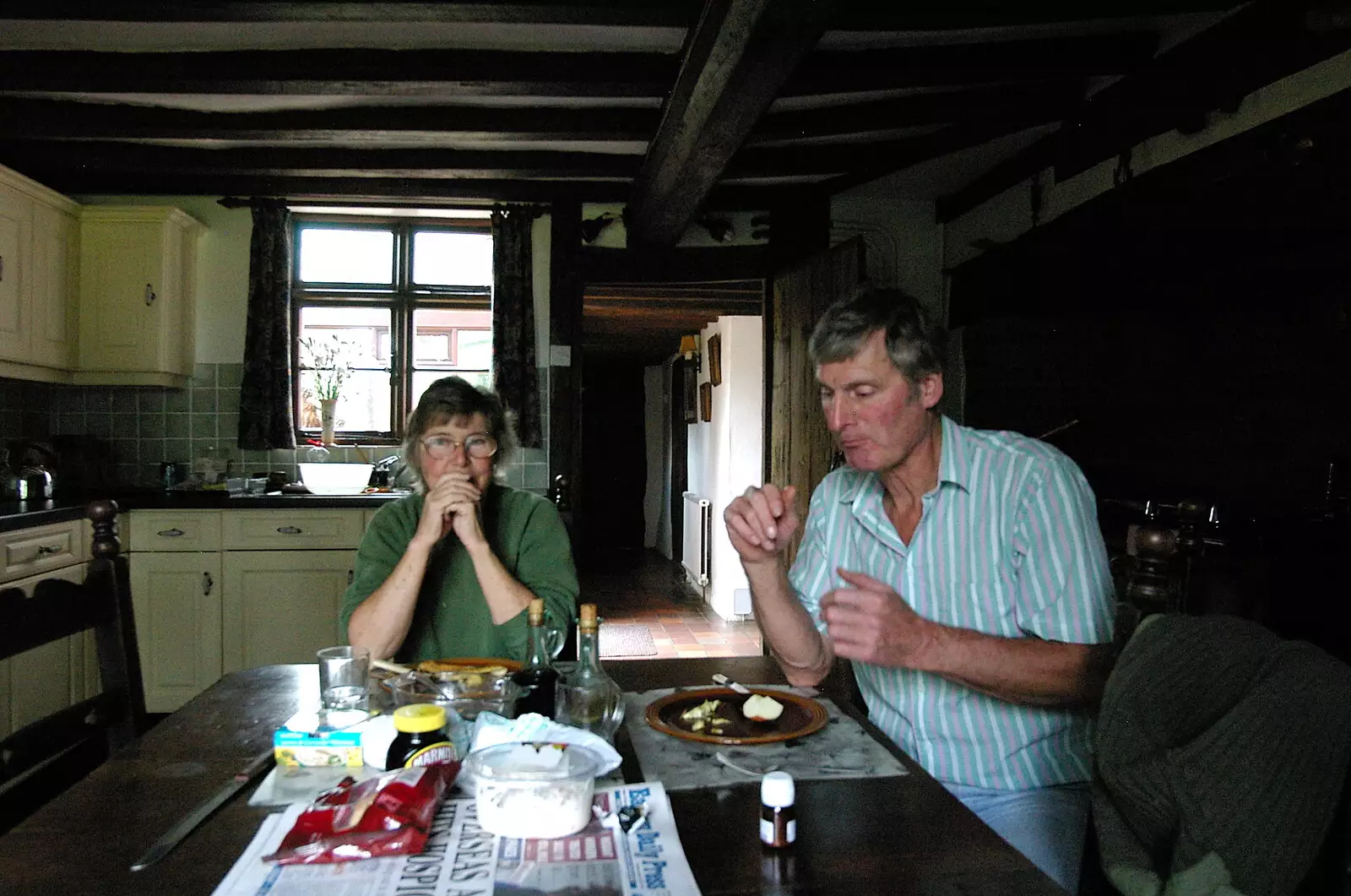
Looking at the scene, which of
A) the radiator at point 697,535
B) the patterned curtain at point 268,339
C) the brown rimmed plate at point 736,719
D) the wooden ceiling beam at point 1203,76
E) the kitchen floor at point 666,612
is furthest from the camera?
the radiator at point 697,535

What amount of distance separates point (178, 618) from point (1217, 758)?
3.92m

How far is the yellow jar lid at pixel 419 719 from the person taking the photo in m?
1.05

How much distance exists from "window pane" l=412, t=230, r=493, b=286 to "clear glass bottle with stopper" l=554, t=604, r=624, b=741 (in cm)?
375

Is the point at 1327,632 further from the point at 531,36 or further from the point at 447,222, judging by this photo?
the point at 447,222

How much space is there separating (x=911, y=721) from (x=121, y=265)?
4132 millimetres

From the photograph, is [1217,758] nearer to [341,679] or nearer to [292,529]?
[341,679]

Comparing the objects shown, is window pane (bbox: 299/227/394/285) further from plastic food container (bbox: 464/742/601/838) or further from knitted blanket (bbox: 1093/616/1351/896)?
knitted blanket (bbox: 1093/616/1351/896)

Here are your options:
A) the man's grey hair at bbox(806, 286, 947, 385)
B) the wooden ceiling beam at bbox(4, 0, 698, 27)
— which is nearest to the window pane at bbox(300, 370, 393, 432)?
the wooden ceiling beam at bbox(4, 0, 698, 27)

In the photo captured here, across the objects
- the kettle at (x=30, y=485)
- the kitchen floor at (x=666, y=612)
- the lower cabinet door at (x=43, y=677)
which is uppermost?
the kettle at (x=30, y=485)

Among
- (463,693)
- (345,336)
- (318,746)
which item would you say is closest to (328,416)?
(345,336)

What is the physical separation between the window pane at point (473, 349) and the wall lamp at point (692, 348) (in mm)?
3515

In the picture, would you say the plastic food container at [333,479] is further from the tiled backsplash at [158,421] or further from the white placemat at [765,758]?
the white placemat at [765,758]

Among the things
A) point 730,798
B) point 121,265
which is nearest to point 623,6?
point 730,798

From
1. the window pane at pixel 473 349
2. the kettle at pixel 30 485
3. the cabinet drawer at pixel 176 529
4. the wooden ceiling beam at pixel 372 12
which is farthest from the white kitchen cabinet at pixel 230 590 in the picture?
the wooden ceiling beam at pixel 372 12
